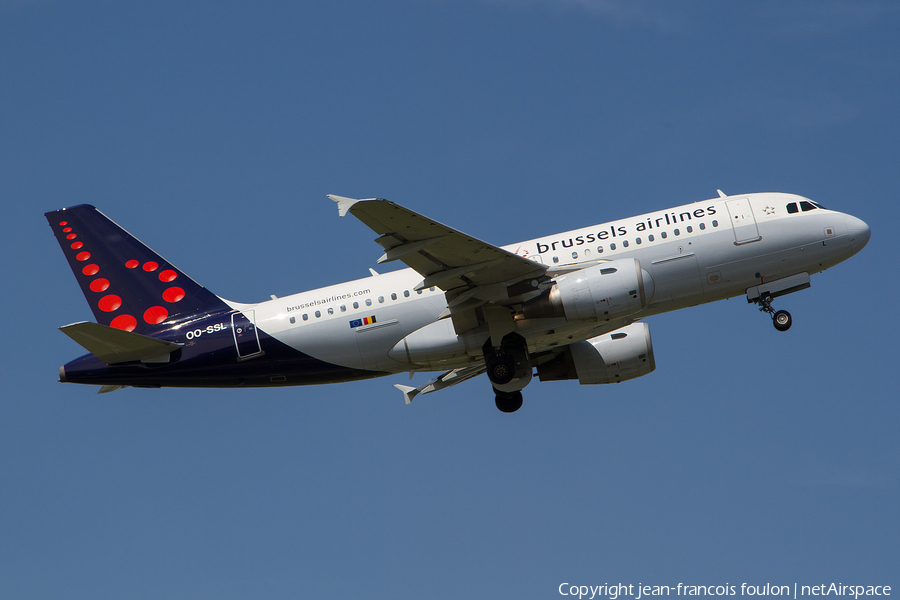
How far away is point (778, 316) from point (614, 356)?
588cm

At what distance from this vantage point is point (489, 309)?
32.6 metres

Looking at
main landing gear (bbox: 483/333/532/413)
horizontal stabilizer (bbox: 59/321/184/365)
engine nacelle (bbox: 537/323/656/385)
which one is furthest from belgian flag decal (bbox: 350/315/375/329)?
engine nacelle (bbox: 537/323/656/385)

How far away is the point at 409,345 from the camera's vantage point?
3281cm

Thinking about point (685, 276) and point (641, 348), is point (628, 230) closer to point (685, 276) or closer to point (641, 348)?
point (685, 276)

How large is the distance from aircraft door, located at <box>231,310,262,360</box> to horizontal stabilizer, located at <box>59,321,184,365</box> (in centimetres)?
194

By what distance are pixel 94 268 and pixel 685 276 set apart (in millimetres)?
20772

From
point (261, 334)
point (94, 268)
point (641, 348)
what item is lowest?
point (641, 348)

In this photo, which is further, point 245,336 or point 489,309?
point 245,336

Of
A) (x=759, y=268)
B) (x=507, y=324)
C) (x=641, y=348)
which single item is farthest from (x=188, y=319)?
(x=759, y=268)

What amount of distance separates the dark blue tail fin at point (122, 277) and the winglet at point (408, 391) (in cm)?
677

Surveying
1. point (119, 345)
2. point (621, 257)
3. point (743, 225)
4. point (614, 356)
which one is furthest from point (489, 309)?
point (119, 345)

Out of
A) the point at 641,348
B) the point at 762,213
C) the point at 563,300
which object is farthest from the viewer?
the point at 641,348

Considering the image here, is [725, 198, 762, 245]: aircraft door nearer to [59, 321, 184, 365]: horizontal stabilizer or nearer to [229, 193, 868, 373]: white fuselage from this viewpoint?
[229, 193, 868, 373]: white fuselage

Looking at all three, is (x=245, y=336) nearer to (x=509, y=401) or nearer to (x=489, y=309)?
(x=489, y=309)
